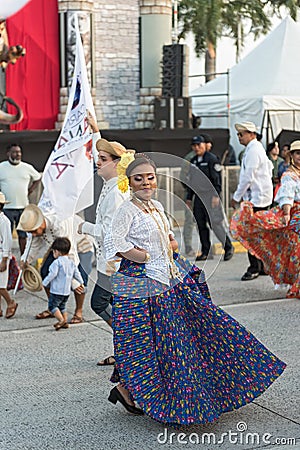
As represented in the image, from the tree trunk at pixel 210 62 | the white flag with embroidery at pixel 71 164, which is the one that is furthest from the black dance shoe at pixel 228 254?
the tree trunk at pixel 210 62

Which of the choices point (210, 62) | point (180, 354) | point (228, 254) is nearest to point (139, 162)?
point (180, 354)

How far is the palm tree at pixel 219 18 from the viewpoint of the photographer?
3209 centimetres

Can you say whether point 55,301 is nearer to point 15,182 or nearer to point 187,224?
point 187,224

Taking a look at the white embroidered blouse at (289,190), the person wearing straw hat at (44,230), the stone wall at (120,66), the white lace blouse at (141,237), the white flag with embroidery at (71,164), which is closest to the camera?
the white lace blouse at (141,237)

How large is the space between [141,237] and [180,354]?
75cm

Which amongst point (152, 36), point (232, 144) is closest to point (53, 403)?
point (152, 36)

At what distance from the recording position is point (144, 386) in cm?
530

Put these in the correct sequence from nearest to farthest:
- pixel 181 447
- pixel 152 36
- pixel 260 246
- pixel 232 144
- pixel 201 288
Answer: pixel 181 447 → pixel 201 288 → pixel 260 246 → pixel 152 36 → pixel 232 144

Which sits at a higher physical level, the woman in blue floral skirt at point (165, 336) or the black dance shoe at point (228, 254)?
the woman in blue floral skirt at point (165, 336)

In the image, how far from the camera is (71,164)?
9.13 m

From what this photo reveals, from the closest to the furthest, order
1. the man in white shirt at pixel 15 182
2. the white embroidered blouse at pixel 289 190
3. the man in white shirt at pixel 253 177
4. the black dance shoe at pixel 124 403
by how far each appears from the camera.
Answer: the black dance shoe at pixel 124 403 → the white embroidered blouse at pixel 289 190 → the man in white shirt at pixel 253 177 → the man in white shirt at pixel 15 182

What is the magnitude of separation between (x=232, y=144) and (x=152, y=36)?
136 inches

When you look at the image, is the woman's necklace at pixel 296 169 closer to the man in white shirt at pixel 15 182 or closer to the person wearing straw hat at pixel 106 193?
the person wearing straw hat at pixel 106 193

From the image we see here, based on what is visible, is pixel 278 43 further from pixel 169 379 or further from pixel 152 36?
pixel 169 379
